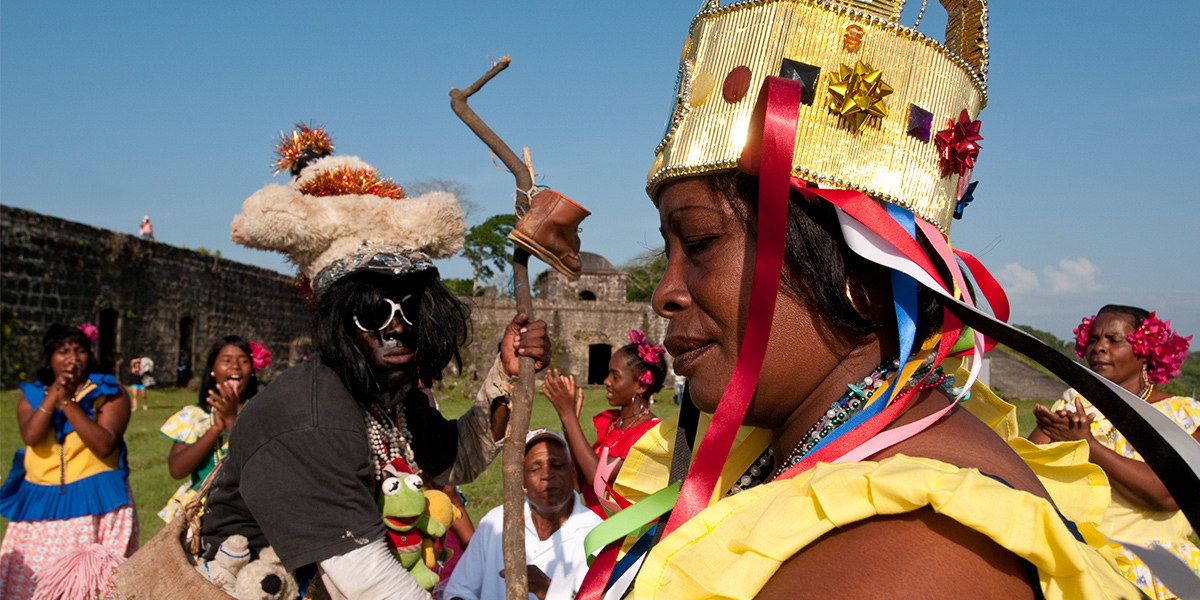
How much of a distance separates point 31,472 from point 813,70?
5297 mm

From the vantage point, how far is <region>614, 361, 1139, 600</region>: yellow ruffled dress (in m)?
0.92

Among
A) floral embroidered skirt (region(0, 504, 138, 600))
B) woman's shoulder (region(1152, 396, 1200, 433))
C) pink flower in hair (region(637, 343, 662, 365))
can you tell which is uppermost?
pink flower in hair (region(637, 343, 662, 365))

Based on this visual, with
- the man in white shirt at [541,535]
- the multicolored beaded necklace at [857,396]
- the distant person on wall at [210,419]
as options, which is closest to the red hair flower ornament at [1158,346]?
the man in white shirt at [541,535]

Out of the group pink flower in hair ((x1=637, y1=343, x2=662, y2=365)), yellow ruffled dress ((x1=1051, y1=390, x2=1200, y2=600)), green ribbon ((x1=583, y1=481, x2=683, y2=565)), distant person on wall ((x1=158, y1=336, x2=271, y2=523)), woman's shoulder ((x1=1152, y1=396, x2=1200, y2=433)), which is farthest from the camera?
pink flower in hair ((x1=637, y1=343, x2=662, y2=365))

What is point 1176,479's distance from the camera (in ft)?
3.44

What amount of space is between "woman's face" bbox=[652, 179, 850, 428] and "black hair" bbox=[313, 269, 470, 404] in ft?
5.24

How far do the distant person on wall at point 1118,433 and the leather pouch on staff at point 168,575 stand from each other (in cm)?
326

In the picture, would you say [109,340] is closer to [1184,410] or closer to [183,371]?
[183,371]

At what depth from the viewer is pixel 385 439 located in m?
2.82

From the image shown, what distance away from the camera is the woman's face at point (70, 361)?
16.3 ft

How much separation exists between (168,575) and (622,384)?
131 inches

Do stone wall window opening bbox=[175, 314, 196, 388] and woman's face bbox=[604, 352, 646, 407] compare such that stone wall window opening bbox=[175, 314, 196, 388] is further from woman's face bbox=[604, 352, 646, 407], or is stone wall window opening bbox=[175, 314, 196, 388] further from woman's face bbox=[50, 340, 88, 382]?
woman's face bbox=[604, 352, 646, 407]

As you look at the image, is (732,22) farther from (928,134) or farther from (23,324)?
(23,324)

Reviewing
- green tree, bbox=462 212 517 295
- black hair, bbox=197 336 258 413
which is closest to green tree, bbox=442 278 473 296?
green tree, bbox=462 212 517 295
